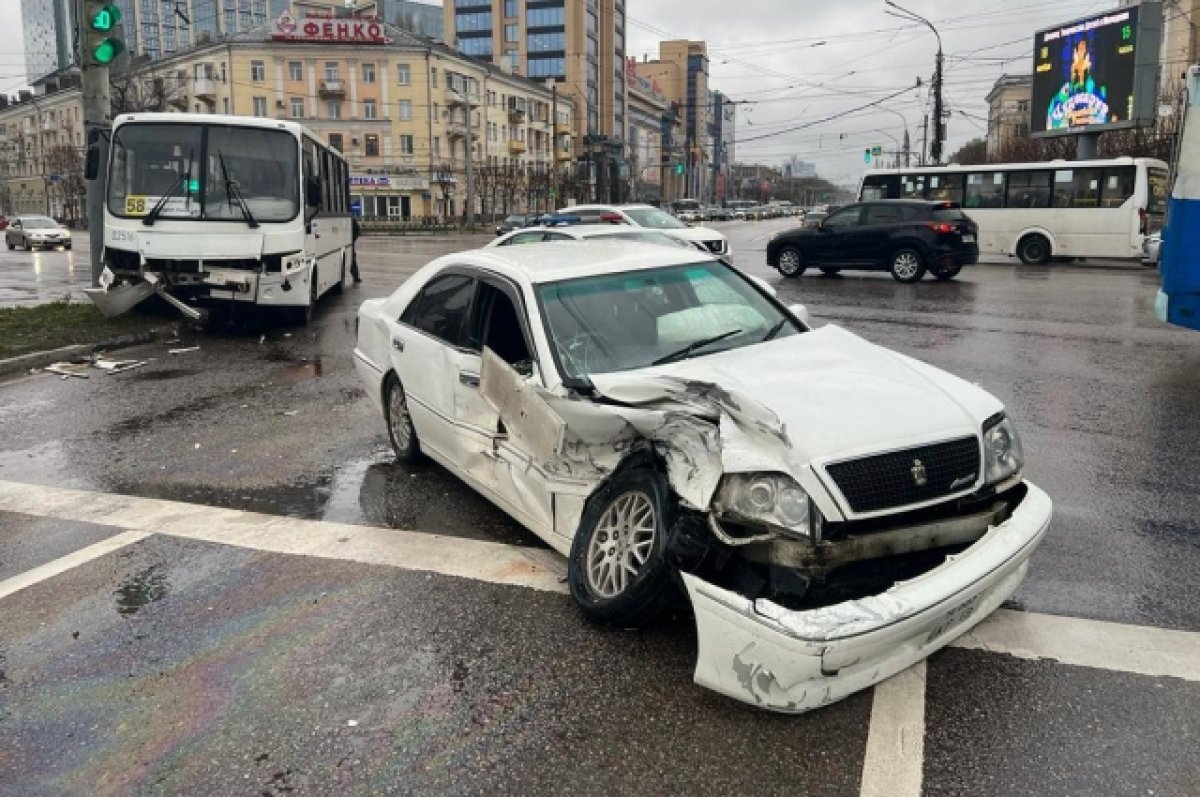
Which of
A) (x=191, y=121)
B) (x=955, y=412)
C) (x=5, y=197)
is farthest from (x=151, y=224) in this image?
(x=5, y=197)

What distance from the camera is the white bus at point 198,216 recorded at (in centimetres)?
1234

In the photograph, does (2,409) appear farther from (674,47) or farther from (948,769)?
(674,47)

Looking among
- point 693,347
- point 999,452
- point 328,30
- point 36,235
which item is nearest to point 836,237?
point 693,347

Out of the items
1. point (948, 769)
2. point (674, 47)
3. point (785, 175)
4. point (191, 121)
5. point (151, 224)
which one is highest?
point (674, 47)

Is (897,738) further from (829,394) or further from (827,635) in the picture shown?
(829,394)

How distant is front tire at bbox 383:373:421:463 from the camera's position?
6.33 metres

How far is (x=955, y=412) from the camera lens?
3732mm

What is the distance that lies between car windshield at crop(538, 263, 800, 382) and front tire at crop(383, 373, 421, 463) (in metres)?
1.82

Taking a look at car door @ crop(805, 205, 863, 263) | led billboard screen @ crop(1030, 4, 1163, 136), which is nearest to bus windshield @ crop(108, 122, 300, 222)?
car door @ crop(805, 205, 863, 263)

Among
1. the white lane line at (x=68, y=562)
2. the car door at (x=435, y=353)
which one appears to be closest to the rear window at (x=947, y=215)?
the car door at (x=435, y=353)

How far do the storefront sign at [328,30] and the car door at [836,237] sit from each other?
203ft

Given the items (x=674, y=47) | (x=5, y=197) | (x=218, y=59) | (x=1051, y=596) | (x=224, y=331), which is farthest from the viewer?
(x=674, y=47)

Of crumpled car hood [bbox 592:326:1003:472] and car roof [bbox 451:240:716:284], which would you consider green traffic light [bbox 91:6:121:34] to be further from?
Answer: crumpled car hood [bbox 592:326:1003:472]

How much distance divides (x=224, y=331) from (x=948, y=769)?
12757 mm
